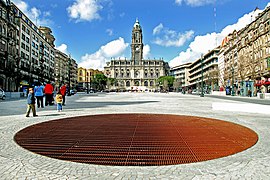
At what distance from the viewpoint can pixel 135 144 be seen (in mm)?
6250

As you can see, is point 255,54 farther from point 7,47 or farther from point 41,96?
point 7,47

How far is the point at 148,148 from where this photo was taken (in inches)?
230

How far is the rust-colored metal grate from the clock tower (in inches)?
6633

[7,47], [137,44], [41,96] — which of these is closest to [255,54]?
[41,96]

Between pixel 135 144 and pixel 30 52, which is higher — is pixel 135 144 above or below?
below

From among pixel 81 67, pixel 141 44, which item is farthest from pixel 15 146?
pixel 141 44

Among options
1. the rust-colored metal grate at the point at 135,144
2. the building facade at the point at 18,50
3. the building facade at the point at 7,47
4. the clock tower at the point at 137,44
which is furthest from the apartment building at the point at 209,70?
the rust-colored metal grate at the point at 135,144

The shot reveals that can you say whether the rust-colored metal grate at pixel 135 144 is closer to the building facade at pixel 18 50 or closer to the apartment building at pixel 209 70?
the building facade at pixel 18 50

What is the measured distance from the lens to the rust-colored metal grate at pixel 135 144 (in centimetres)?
502

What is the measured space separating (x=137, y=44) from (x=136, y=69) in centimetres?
1875

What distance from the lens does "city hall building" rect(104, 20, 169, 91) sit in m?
174

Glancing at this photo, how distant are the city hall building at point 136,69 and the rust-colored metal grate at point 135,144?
165 meters

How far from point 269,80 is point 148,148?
45273 mm

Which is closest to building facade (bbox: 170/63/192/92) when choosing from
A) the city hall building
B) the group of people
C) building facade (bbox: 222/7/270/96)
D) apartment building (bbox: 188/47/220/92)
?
apartment building (bbox: 188/47/220/92)
